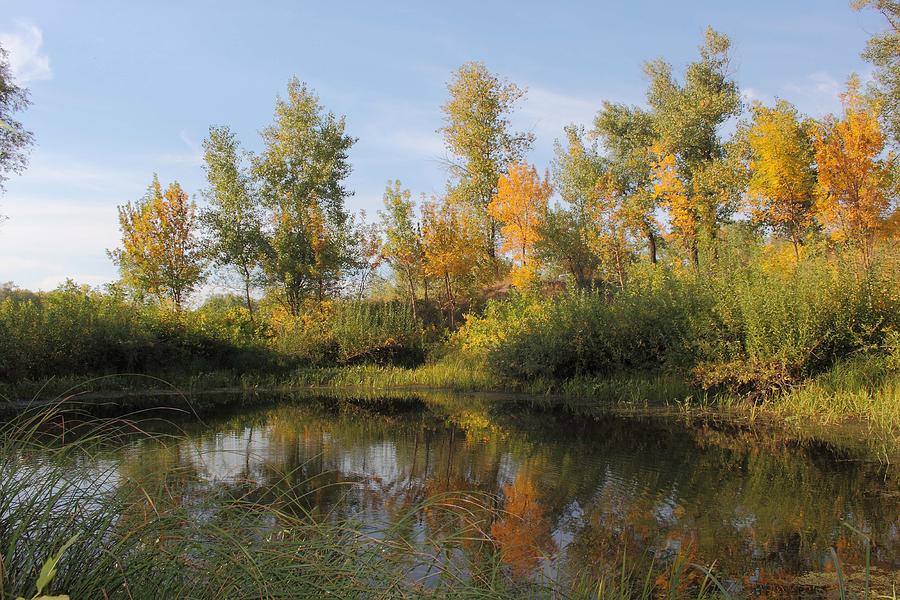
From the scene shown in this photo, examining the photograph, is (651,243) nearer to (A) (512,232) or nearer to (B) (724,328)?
(A) (512,232)

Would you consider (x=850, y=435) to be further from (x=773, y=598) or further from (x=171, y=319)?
(x=171, y=319)

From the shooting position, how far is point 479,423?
12.5 m

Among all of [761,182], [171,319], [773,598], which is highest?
[761,182]

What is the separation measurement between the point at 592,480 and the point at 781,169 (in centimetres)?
2382

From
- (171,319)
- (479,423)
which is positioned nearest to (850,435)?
(479,423)

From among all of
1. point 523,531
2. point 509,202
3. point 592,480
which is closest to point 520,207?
point 509,202

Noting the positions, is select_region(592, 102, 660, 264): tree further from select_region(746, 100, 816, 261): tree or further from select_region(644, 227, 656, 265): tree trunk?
select_region(746, 100, 816, 261): tree

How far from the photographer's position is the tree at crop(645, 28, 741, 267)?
28328 mm

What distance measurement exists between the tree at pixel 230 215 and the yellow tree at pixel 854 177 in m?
22.8

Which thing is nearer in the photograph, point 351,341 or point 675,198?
point 351,341

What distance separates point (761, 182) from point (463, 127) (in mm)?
14069

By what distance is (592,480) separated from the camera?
25.6 ft

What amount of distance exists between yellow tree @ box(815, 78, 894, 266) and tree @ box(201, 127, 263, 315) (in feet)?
74.7

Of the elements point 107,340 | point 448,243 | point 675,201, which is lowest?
point 107,340
